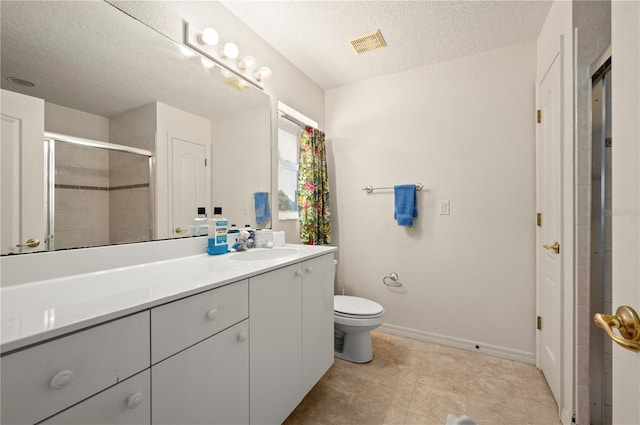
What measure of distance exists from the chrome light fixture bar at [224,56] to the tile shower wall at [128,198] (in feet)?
2.35

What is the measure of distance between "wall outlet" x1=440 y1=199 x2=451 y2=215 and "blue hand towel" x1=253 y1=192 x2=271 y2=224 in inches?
56.4

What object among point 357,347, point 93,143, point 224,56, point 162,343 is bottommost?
point 357,347

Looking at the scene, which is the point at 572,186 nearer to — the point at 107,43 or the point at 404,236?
the point at 404,236

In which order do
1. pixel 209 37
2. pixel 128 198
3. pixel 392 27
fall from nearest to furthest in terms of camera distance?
pixel 128 198, pixel 209 37, pixel 392 27

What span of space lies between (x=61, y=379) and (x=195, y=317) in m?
0.33

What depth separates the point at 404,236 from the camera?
2430 mm

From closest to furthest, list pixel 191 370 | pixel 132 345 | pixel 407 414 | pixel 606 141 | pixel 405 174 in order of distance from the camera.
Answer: pixel 132 345 → pixel 191 370 → pixel 606 141 → pixel 407 414 → pixel 405 174

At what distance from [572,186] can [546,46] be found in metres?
1.05

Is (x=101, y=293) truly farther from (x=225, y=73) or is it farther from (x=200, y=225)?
(x=225, y=73)

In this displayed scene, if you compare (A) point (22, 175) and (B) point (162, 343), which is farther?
(A) point (22, 175)

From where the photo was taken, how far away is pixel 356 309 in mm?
1988

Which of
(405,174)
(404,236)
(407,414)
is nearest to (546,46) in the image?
(405,174)

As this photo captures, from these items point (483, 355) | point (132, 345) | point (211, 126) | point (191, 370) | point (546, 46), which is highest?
point (546, 46)

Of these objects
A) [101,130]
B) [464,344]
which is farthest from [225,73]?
[464,344]
